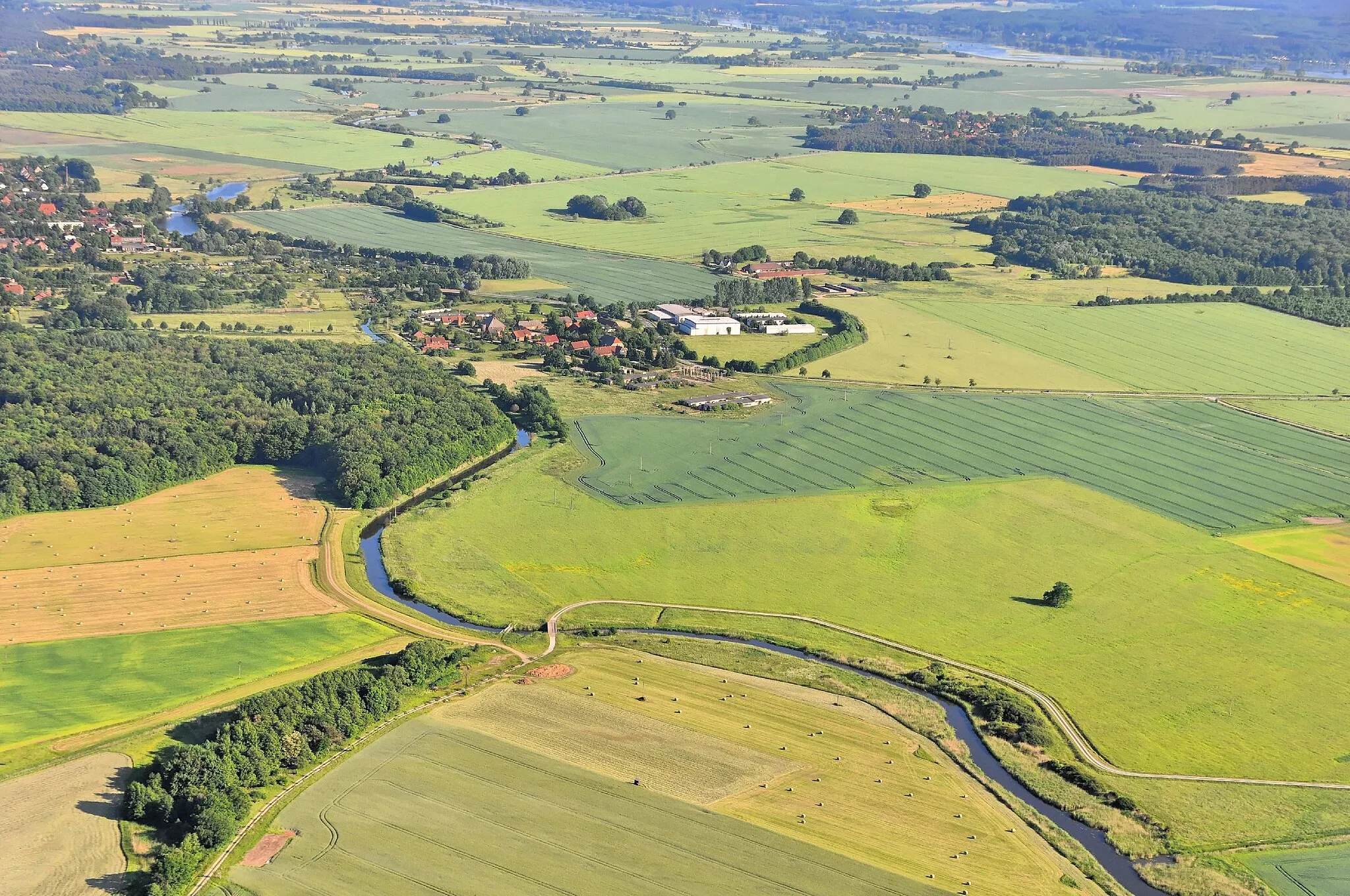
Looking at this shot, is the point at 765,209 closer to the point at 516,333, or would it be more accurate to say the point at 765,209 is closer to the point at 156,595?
the point at 516,333

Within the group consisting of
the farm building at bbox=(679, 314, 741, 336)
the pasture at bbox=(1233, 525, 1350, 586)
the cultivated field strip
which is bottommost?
the pasture at bbox=(1233, 525, 1350, 586)

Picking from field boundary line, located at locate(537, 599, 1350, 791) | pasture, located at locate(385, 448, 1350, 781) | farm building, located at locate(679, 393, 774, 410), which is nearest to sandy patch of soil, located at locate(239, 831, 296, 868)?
field boundary line, located at locate(537, 599, 1350, 791)

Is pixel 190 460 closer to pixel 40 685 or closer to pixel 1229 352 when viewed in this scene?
pixel 40 685

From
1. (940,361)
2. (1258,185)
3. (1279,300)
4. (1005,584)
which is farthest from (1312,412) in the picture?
(1258,185)

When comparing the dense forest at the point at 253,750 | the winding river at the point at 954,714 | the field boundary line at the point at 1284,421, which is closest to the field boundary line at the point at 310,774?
the dense forest at the point at 253,750

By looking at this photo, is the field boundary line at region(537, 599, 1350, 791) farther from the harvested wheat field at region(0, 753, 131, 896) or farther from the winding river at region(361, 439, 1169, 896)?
the harvested wheat field at region(0, 753, 131, 896)

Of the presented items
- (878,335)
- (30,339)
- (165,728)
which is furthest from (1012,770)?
(30,339)

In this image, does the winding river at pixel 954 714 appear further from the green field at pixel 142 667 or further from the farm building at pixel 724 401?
the farm building at pixel 724 401
